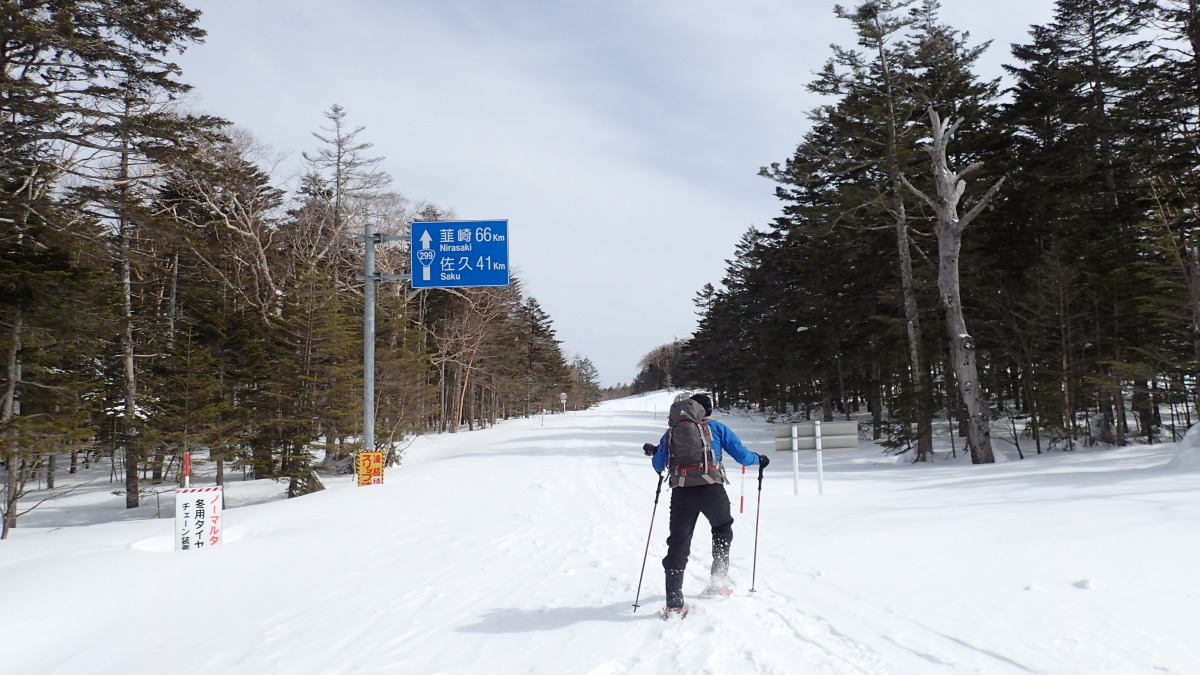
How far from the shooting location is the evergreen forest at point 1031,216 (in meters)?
16.7

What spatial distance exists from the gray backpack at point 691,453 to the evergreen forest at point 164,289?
10.4 meters

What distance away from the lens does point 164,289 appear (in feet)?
91.8

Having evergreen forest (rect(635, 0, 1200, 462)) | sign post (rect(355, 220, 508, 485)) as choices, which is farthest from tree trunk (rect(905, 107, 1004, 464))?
sign post (rect(355, 220, 508, 485))

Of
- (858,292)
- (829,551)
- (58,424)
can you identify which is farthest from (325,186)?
(829,551)

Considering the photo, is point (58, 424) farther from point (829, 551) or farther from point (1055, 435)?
point (1055, 435)

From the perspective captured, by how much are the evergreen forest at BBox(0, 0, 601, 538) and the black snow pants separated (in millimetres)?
10620

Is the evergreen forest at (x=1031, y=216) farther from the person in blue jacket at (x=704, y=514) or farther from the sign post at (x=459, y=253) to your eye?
the person in blue jacket at (x=704, y=514)

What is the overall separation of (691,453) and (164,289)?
100 ft

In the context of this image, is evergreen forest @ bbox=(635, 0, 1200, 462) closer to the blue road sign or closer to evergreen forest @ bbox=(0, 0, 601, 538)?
the blue road sign

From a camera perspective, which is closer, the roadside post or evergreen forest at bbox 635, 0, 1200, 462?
the roadside post

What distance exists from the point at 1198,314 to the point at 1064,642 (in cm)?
1581

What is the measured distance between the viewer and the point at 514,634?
4.89m

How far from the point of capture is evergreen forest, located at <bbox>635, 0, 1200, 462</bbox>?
1673 cm

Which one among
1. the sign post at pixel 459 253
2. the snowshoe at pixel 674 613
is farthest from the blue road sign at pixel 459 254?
the snowshoe at pixel 674 613
